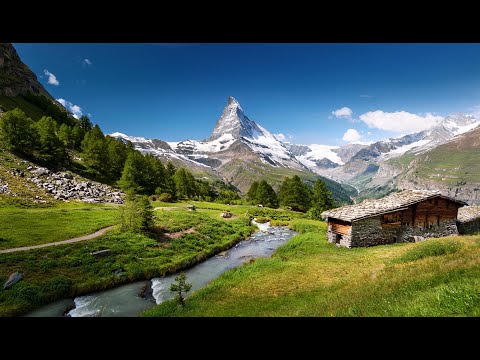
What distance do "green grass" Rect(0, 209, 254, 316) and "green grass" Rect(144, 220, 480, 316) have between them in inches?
307

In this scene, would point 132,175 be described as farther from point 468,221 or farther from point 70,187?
point 468,221

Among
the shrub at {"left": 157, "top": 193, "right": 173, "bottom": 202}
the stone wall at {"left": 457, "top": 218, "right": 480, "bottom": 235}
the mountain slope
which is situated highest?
the mountain slope

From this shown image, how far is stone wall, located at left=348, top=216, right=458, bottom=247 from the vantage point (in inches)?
1209

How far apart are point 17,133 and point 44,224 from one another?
1415 inches

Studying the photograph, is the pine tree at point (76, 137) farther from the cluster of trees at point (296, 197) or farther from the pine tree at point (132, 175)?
the cluster of trees at point (296, 197)

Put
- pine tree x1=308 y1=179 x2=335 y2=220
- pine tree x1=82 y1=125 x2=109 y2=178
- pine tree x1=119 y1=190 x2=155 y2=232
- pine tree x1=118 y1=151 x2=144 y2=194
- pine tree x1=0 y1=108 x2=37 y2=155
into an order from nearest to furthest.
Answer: pine tree x1=119 y1=190 x2=155 y2=232 < pine tree x1=0 y1=108 x2=37 y2=155 < pine tree x1=118 y1=151 x2=144 y2=194 < pine tree x1=82 y1=125 x2=109 y2=178 < pine tree x1=308 y1=179 x2=335 y2=220

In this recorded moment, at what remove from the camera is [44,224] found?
3488 centimetres

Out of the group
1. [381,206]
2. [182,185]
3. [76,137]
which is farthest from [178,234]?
[76,137]

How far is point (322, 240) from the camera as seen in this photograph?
115 feet

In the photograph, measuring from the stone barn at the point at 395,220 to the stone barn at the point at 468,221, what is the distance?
2.22 m

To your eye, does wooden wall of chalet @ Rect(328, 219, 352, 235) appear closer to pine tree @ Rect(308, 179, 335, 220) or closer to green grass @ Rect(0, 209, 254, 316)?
green grass @ Rect(0, 209, 254, 316)

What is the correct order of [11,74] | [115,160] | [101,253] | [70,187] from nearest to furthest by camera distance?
[101,253] → [70,187] → [115,160] → [11,74]

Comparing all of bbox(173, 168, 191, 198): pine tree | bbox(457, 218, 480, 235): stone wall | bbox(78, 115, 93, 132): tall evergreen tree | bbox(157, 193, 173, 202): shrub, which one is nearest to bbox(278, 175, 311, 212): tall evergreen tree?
bbox(173, 168, 191, 198): pine tree
